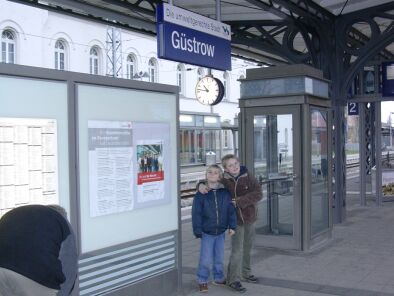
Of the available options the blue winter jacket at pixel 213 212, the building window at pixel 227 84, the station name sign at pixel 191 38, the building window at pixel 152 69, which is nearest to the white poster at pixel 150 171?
the blue winter jacket at pixel 213 212

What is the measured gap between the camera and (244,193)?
6.09 meters

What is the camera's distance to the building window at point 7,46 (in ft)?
86.1

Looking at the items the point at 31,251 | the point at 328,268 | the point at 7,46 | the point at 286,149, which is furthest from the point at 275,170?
the point at 7,46

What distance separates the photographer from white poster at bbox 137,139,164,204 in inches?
205

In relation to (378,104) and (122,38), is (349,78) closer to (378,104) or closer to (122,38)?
(378,104)

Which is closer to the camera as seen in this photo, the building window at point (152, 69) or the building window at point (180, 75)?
the building window at point (152, 69)

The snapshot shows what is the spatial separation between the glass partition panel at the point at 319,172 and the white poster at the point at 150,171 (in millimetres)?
3143

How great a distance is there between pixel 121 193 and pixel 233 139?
37.2 m

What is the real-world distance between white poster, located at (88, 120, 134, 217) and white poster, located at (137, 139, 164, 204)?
0.16m

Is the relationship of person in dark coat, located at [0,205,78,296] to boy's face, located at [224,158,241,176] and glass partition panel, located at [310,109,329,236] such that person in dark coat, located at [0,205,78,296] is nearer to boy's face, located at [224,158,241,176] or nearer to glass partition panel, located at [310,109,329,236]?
boy's face, located at [224,158,241,176]

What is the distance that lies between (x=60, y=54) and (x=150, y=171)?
83.5 ft

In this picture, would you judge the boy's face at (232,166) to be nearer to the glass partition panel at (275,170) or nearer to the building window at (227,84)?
the glass partition panel at (275,170)

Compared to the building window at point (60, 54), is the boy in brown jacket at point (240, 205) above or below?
below

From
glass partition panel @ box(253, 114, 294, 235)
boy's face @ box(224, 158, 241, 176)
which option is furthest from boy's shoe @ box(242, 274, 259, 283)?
glass partition panel @ box(253, 114, 294, 235)
